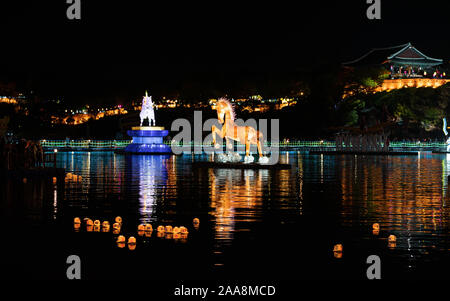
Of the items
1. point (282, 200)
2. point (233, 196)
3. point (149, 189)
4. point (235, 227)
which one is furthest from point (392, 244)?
point (149, 189)

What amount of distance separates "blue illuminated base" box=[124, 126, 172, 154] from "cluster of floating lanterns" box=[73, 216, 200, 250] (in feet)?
119

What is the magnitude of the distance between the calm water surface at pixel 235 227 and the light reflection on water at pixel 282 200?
3 cm

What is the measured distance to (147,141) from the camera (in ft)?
166

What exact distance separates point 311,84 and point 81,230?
6614 centimetres

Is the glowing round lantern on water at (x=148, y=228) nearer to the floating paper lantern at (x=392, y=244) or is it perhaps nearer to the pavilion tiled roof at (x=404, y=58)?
the floating paper lantern at (x=392, y=244)

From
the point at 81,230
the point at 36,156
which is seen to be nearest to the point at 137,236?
the point at 81,230

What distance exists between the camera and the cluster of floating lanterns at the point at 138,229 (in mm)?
11328

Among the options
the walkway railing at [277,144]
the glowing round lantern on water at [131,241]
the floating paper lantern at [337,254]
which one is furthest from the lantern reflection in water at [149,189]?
the walkway railing at [277,144]

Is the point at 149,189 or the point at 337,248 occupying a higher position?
the point at 149,189

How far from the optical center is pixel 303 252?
10.6 metres

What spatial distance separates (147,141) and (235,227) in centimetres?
3843

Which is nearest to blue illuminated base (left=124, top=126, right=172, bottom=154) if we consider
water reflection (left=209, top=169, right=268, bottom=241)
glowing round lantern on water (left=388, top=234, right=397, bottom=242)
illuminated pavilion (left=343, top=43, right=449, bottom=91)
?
water reflection (left=209, top=169, right=268, bottom=241)

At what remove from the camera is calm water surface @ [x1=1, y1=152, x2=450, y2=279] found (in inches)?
377

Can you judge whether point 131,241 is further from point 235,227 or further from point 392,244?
point 392,244
